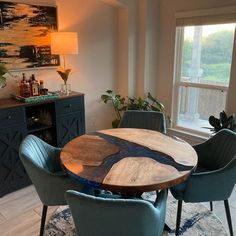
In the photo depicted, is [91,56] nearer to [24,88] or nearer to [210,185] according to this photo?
[24,88]

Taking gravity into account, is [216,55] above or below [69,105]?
above

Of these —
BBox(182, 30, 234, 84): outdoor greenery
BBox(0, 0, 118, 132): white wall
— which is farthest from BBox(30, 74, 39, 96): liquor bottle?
BBox(182, 30, 234, 84): outdoor greenery

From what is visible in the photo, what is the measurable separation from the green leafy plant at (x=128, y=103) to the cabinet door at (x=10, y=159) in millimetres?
1440

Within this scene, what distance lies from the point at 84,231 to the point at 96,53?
280 centimetres

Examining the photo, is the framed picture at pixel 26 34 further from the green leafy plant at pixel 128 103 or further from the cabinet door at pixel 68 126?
the green leafy plant at pixel 128 103

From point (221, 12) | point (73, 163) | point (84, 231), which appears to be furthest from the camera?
point (221, 12)

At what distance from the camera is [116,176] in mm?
1585

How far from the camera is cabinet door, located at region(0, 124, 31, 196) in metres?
2.66

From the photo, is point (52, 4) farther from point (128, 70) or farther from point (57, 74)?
point (128, 70)

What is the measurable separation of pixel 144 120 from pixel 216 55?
5.07ft

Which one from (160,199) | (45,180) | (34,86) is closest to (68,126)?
(34,86)

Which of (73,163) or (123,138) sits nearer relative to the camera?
(73,163)

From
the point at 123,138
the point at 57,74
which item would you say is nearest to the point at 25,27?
the point at 57,74

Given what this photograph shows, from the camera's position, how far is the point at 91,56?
12.2ft
